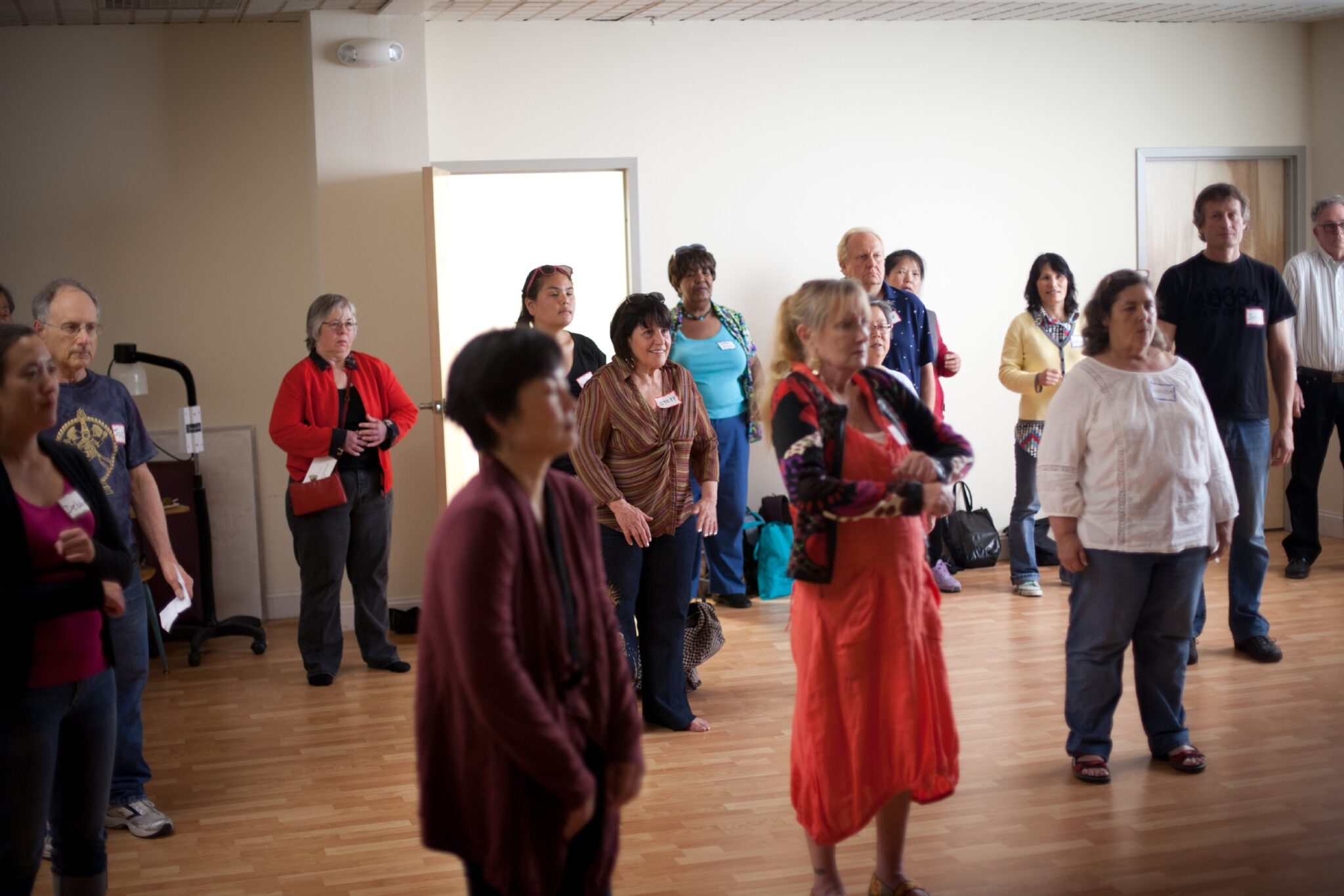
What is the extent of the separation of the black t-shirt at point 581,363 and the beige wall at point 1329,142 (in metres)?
4.95

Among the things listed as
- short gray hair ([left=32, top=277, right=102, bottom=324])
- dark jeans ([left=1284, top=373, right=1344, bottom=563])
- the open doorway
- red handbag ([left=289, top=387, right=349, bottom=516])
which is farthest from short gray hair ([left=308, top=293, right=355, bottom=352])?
dark jeans ([left=1284, top=373, right=1344, bottom=563])

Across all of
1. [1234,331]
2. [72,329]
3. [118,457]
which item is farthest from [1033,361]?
[72,329]

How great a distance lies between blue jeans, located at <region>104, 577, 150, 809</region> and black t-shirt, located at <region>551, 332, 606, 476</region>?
1.58m

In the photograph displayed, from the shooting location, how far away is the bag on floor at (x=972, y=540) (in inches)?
267

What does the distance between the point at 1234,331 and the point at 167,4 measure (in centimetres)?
481

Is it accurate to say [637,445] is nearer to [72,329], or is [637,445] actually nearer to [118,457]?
[118,457]

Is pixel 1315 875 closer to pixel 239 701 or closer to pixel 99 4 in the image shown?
pixel 239 701

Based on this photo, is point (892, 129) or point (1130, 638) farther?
point (892, 129)

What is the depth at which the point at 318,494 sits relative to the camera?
5.06 meters

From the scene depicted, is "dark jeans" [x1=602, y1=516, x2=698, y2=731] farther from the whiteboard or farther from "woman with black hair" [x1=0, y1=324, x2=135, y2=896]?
the whiteboard

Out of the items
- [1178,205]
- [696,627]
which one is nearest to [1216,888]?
[696,627]

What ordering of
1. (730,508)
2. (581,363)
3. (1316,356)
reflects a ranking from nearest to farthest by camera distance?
(581,363), (1316,356), (730,508)

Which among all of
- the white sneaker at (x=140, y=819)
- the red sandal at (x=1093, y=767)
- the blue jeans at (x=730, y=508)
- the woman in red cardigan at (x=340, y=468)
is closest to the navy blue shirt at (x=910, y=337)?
the blue jeans at (x=730, y=508)

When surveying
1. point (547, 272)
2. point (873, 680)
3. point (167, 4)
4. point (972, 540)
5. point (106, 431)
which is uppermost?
point (167, 4)
